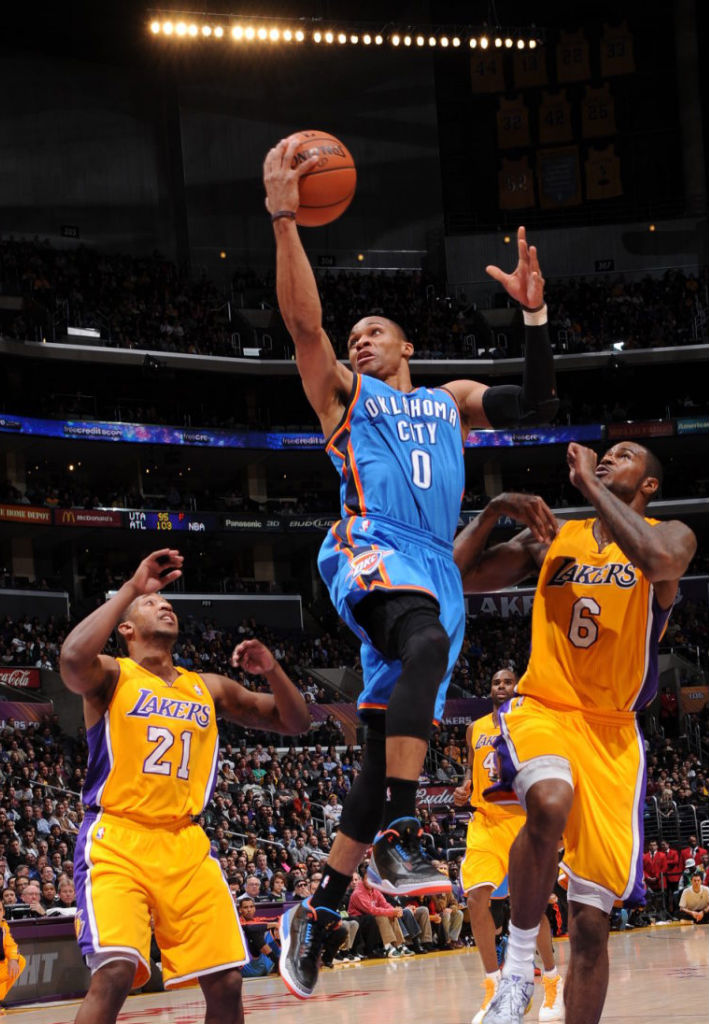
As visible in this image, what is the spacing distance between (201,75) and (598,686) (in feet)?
139

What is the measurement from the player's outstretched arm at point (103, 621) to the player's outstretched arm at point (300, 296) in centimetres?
156

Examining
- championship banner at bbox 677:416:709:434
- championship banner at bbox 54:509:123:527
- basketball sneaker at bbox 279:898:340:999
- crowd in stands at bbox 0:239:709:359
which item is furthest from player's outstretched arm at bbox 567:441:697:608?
championship banner at bbox 677:416:709:434

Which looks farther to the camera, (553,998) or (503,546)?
(553,998)

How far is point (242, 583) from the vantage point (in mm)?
40750

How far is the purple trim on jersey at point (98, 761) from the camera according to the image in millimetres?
7035

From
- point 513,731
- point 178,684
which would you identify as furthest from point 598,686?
point 178,684

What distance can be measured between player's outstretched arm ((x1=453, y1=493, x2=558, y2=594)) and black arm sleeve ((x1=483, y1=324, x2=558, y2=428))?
28.5 inches

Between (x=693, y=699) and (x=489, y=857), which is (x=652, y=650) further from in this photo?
(x=693, y=699)

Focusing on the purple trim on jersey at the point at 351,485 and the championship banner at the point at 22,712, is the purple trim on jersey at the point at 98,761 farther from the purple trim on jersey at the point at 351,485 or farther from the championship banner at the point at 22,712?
the championship banner at the point at 22,712

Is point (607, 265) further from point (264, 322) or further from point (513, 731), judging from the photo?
point (513, 731)

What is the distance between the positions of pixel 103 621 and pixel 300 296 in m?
2.30

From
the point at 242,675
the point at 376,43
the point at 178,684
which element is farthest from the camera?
the point at 376,43

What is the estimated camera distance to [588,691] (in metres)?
6.52

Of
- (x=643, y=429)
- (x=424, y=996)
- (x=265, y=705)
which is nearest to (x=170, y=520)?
(x=643, y=429)
